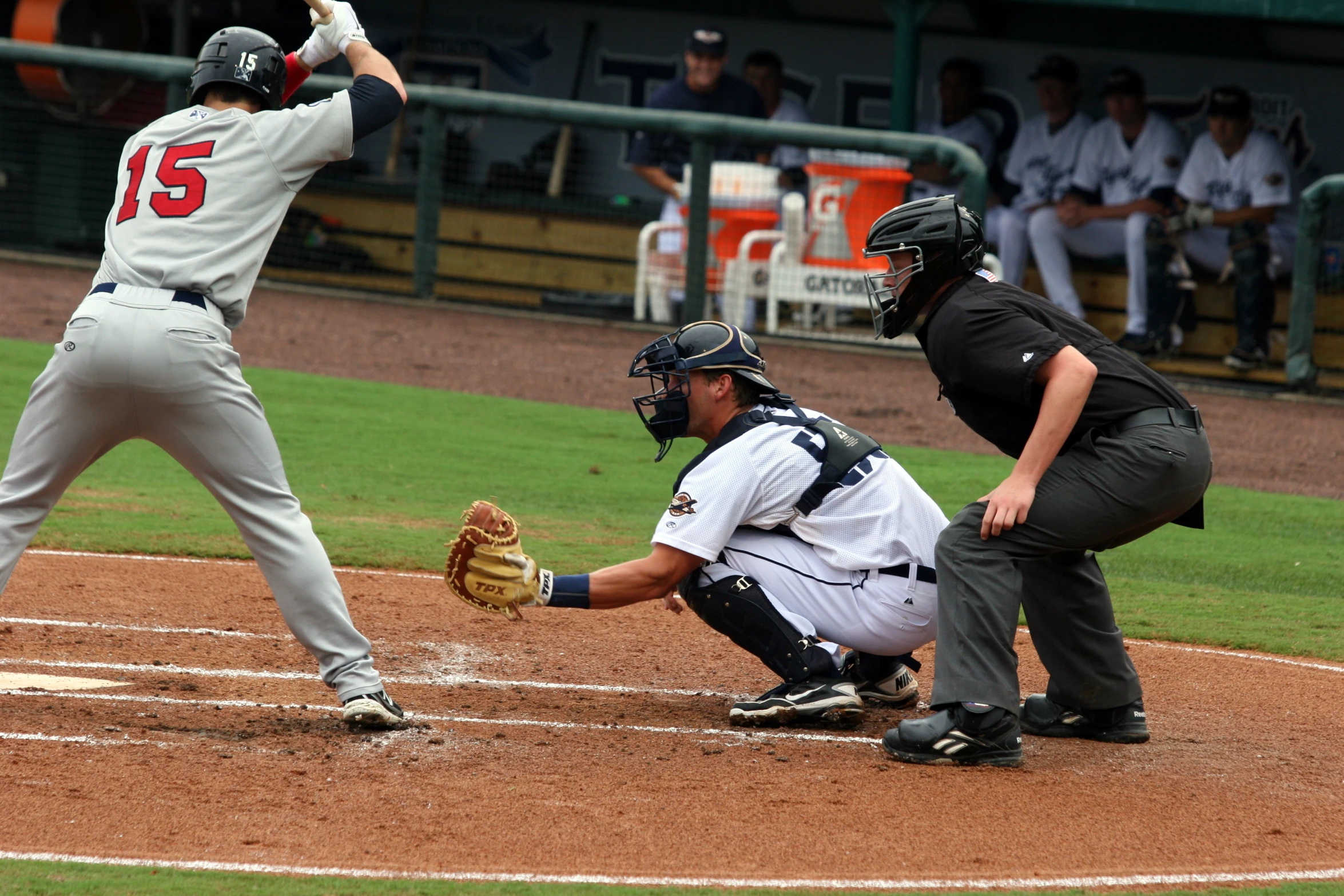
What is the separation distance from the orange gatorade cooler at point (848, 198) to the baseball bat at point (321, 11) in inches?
300

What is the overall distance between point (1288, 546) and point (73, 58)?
33.3 ft

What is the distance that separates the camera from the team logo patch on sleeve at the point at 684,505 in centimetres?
384

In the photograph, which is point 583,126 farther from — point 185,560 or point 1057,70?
point 185,560

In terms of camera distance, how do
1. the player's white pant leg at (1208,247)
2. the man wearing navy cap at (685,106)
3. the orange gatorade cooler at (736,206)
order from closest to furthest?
the player's white pant leg at (1208,247)
the orange gatorade cooler at (736,206)
the man wearing navy cap at (685,106)

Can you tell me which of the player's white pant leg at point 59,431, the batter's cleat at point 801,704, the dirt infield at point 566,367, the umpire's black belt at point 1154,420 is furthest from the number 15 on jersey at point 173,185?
the dirt infield at point 566,367

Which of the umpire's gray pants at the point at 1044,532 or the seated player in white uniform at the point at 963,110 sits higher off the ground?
the seated player in white uniform at the point at 963,110

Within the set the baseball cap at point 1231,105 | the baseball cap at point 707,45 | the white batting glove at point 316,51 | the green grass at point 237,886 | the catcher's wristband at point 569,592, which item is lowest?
the green grass at point 237,886

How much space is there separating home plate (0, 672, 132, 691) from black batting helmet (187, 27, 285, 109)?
62.8 inches

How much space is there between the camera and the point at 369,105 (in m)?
3.71

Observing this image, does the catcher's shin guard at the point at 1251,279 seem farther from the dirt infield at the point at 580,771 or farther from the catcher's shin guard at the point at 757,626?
the catcher's shin guard at the point at 757,626

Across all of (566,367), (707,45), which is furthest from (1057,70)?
(566,367)

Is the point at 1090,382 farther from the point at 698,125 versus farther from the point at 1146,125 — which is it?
the point at 1146,125

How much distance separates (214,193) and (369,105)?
0.43 meters

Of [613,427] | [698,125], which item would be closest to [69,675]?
[613,427]
